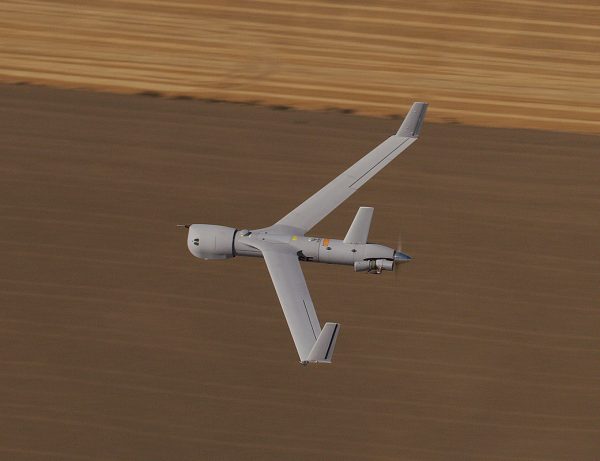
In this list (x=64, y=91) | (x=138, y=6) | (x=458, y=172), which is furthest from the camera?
(x=138, y=6)

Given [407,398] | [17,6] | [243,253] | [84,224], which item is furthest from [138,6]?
[407,398]

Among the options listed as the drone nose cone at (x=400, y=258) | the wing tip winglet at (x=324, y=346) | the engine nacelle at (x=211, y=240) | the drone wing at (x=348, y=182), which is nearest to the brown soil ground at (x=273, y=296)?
the engine nacelle at (x=211, y=240)

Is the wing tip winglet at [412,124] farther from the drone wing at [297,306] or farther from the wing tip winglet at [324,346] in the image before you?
the wing tip winglet at [324,346]

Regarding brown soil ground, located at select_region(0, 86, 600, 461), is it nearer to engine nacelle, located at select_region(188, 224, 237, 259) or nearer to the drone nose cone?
engine nacelle, located at select_region(188, 224, 237, 259)

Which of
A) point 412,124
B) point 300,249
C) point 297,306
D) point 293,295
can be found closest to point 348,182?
point 300,249

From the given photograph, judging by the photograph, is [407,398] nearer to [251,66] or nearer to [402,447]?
[402,447]

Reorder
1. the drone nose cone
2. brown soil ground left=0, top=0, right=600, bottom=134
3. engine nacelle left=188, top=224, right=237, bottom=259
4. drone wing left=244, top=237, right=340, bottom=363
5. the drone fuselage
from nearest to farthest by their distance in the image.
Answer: drone wing left=244, top=237, right=340, bottom=363
the drone nose cone
the drone fuselage
engine nacelle left=188, top=224, right=237, bottom=259
brown soil ground left=0, top=0, right=600, bottom=134

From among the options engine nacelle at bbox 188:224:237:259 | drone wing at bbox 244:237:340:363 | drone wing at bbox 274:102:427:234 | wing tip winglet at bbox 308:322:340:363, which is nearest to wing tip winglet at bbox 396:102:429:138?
drone wing at bbox 274:102:427:234
